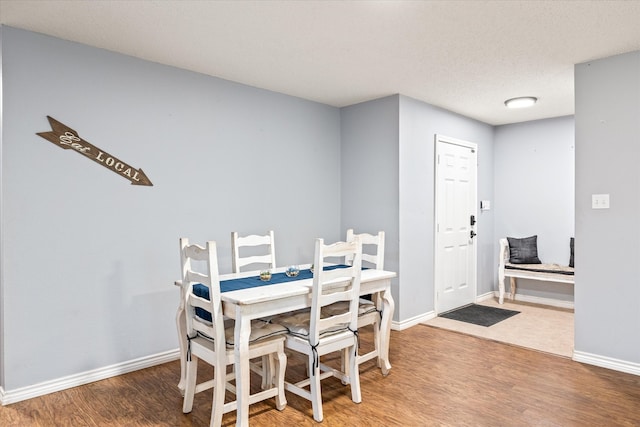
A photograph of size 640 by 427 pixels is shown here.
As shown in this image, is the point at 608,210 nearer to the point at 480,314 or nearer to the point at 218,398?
the point at 480,314

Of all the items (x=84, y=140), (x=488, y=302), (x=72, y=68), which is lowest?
(x=488, y=302)

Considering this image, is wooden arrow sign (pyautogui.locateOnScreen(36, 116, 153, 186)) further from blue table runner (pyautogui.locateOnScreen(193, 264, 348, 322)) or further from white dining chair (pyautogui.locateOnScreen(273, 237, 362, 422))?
white dining chair (pyautogui.locateOnScreen(273, 237, 362, 422))

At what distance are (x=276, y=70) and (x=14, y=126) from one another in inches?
76.1

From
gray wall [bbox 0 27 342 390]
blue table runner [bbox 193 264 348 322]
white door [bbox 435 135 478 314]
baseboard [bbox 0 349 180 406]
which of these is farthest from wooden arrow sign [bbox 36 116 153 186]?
white door [bbox 435 135 478 314]

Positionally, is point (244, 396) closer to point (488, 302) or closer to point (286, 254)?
point (286, 254)

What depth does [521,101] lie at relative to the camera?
4.34m

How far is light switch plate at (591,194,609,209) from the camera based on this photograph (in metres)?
3.17

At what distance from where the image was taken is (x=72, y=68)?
287cm

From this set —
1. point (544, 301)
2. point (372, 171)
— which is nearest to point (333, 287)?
point (372, 171)

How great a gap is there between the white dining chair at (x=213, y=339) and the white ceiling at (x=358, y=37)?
1.41 metres

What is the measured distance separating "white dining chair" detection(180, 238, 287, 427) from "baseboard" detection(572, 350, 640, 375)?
2448 millimetres

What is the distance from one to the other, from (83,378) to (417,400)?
2318 mm

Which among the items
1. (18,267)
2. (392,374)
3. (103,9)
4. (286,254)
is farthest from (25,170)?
(392,374)

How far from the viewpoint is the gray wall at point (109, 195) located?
8.71ft
